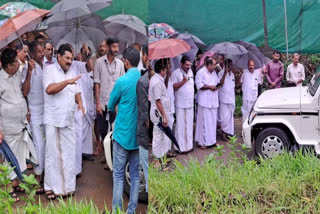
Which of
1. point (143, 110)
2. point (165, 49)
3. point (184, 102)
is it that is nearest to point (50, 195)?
point (143, 110)

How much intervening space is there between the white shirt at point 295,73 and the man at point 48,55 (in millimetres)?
2027

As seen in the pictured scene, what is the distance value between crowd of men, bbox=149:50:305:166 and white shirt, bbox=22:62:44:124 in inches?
30.0

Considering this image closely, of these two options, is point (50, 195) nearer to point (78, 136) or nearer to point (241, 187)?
point (78, 136)

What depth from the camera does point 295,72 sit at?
344 centimetres

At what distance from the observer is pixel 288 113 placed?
339 cm

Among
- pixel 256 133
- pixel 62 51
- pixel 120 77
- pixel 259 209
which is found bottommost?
pixel 259 209

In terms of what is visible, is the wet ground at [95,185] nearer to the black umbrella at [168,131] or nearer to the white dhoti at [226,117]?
the black umbrella at [168,131]

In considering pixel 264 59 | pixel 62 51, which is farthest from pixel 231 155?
pixel 62 51

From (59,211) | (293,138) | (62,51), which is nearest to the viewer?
(62,51)

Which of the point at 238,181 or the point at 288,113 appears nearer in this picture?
the point at 288,113

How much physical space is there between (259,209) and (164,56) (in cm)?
167

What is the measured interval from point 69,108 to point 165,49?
2.66 ft

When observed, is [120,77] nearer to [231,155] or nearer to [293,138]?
[231,155]

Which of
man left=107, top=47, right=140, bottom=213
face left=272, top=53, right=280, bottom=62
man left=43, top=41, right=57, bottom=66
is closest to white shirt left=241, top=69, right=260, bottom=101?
face left=272, top=53, right=280, bottom=62
